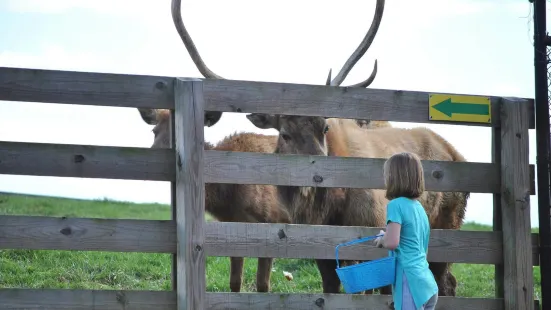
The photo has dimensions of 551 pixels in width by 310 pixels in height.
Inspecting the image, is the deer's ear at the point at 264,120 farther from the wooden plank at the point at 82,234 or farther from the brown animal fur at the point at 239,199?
the wooden plank at the point at 82,234

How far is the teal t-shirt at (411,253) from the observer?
5.12 meters

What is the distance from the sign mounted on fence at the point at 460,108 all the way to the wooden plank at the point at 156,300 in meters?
1.45

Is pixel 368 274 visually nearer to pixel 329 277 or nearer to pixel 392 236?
pixel 392 236

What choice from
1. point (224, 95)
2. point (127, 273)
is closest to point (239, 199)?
point (127, 273)

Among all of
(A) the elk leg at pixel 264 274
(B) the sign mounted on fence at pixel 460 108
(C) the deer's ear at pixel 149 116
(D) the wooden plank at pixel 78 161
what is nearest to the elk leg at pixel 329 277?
(A) the elk leg at pixel 264 274

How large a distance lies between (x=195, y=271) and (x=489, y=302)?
2.35 metres

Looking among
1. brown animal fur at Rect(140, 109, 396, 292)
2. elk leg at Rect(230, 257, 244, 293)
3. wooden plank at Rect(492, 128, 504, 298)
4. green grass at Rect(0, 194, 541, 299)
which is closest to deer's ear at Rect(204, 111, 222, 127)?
brown animal fur at Rect(140, 109, 396, 292)

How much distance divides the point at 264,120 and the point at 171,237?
8.77 ft

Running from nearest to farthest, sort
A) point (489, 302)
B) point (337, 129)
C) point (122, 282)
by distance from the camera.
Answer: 1. point (489, 302)
2. point (337, 129)
3. point (122, 282)

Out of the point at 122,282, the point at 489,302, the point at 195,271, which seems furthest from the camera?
the point at 122,282

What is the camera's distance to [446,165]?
6559 mm

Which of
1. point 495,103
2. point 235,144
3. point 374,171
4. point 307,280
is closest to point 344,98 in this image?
point 374,171

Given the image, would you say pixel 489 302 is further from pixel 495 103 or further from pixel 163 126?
pixel 163 126

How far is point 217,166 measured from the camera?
606 centimetres
